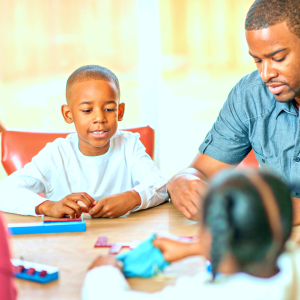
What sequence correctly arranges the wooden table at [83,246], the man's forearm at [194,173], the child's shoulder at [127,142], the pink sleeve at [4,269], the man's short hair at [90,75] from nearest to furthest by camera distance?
1. the pink sleeve at [4,269]
2. the wooden table at [83,246]
3. the man's forearm at [194,173]
4. the man's short hair at [90,75]
5. the child's shoulder at [127,142]

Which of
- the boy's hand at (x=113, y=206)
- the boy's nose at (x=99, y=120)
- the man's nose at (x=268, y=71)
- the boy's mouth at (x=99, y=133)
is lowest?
the boy's hand at (x=113, y=206)

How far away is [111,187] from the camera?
163cm

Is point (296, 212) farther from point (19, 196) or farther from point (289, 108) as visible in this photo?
point (19, 196)

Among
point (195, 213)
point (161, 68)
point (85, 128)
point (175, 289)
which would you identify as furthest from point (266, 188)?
point (161, 68)

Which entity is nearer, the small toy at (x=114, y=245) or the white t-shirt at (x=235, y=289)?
the white t-shirt at (x=235, y=289)

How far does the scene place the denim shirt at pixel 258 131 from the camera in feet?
4.56

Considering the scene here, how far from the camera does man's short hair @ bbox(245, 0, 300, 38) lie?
1.14 metres

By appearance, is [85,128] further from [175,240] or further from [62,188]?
[175,240]

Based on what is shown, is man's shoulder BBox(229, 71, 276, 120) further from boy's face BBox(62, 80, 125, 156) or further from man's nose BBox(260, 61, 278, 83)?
boy's face BBox(62, 80, 125, 156)

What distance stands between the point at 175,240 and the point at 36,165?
86 cm

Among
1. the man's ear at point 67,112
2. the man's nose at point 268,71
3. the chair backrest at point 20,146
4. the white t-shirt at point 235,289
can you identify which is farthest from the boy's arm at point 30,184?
the man's nose at point 268,71

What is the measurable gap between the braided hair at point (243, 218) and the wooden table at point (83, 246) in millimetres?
215

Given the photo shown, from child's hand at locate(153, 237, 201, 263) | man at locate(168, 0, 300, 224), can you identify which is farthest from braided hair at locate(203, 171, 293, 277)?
man at locate(168, 0, 300, 224)

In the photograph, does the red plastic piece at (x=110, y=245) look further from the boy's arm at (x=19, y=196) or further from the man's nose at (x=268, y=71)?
the man's nose at (x=268, y=71)
